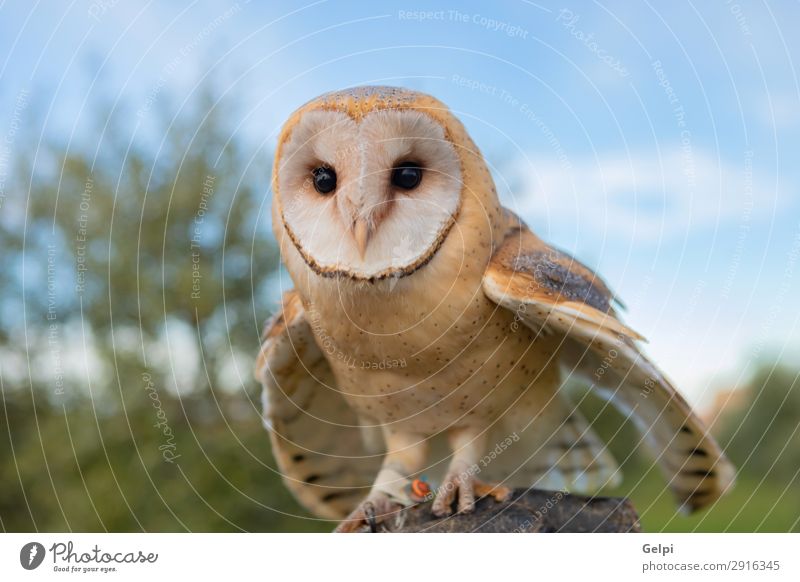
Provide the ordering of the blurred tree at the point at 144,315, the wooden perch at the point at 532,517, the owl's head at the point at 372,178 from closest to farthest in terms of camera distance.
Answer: the owl's head at the point at 372,178 < the wooden perch at the point at 532,517 < the blurred tree at the point at 144,315

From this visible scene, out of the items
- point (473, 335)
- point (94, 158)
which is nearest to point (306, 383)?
point (473, 335)

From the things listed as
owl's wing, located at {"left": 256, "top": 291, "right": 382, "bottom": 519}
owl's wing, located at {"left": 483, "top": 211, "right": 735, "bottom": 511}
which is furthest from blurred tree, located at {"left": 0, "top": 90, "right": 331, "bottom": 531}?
owl's wing, located at {"left": 483, "top": 211, "right": 735, "bottom": 511}

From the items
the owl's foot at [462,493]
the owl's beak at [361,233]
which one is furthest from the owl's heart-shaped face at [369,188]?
the owl's foot at [462,493]

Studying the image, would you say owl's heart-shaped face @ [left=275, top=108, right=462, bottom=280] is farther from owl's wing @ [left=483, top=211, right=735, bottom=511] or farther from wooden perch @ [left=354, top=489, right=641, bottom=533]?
wooden perch @ [left=354, top=489, right=641, bottom=533]

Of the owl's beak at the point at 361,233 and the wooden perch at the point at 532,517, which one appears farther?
the wooden perch at the point at 532,517

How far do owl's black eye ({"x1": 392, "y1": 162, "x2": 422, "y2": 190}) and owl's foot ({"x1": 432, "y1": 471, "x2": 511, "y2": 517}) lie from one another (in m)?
0.47

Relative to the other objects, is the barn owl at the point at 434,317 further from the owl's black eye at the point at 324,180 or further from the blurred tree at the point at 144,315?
the blurred tree at the point at 144,315

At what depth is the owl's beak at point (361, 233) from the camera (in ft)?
3.13

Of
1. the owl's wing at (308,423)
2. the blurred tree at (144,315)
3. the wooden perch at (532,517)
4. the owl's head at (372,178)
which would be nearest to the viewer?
the owl's head at (372,178)

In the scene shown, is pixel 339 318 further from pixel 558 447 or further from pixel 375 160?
pixel 558 447

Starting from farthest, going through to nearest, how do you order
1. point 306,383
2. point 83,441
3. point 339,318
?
point 83,441 < point 306,383 < point 339,318

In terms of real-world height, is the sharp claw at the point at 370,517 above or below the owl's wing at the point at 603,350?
below

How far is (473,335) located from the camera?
1.03 meters
